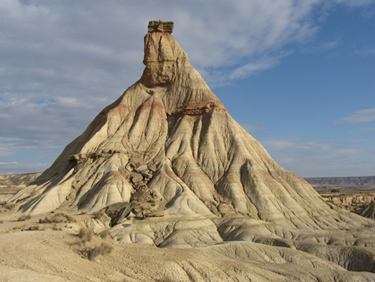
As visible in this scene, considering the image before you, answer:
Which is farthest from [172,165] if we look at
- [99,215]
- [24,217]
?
[24,217]

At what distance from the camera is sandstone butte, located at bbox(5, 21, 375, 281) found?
2519cm

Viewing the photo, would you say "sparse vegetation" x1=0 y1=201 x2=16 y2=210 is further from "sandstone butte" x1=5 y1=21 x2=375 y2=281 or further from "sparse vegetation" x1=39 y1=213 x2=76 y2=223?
"sparse vegetation" x1=39 y1=213 x2=76 y2=223

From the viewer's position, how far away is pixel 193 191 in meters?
44.1

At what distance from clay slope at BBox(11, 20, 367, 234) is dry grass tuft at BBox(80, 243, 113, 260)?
1941cm

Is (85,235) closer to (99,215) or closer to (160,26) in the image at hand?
(99,215)

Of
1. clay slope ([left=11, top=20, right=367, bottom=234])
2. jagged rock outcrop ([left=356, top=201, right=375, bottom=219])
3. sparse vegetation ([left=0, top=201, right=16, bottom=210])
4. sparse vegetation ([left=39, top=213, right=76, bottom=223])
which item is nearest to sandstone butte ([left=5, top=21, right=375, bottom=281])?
clay slope ([left=11, top=20, right=367, bottom=234])

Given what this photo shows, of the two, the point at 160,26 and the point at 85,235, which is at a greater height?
the point at 160,26

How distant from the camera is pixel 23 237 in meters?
19.2

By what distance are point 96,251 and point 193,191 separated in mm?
27129

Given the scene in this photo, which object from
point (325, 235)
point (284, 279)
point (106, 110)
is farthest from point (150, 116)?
point (284, 279)

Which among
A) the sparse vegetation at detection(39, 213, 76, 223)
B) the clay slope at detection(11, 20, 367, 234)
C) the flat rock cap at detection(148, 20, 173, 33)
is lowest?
the sparse vegetation at detection(39, 213, 76, 223)

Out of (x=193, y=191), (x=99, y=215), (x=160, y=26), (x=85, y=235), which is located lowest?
(x=99, y=215)

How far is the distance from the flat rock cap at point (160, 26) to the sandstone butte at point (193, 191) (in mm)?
188

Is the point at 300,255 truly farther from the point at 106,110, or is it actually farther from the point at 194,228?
the point at 106,110
